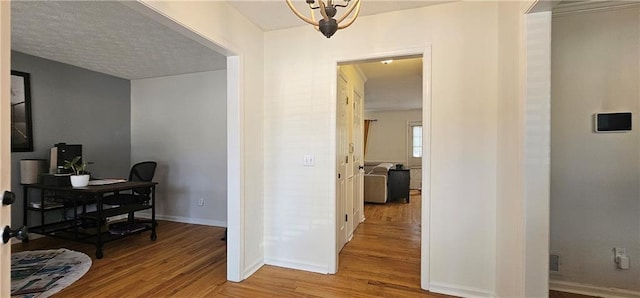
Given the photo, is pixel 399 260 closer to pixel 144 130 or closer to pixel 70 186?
pixel 70 186

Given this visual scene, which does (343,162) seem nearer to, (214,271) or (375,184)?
(214,271)

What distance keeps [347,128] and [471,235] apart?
1756 millimetres

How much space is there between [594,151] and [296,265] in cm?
272

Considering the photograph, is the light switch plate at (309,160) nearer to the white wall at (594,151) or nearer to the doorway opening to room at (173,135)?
the doorway opening to room at (173,135)

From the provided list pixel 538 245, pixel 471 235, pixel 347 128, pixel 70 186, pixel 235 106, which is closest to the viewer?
pixel 538 245

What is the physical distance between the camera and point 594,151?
2.22m

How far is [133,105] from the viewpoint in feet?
15.8

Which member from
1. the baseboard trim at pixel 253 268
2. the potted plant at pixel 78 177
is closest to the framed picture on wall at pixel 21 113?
the potted plant at pixel 78 177

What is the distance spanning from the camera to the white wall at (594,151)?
7.07 feet

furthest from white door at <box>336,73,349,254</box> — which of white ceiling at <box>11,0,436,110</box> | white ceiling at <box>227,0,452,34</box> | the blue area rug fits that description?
the blue area rug

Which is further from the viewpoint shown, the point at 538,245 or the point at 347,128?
the point at 347,128

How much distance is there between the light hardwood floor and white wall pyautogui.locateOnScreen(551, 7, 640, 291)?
0.47 m

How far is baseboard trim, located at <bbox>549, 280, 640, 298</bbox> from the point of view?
85.6 inches

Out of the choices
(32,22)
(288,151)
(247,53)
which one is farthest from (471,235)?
(32,22)
